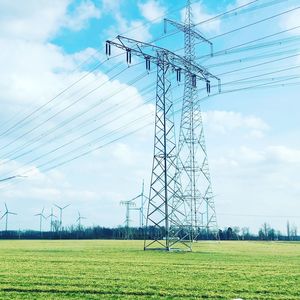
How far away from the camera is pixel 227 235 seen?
439ft

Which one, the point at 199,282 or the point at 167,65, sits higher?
the point at 167,65

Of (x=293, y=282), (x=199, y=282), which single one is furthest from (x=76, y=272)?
(x=293, y=282)

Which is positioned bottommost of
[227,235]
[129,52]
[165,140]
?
[227,235]

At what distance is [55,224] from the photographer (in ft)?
528

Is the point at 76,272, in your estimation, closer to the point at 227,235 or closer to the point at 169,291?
the point at 169,291

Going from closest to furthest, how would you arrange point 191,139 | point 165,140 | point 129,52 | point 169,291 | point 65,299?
point 65,299
point 169,291
point 129,52
point 165,140
point 191,139

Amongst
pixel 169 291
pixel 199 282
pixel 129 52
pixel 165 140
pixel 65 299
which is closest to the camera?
pixel 65 299

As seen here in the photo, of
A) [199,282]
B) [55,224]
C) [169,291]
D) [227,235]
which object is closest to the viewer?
[169,291]

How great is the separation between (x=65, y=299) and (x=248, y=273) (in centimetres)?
1007

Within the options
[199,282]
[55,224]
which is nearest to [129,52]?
[199,282]

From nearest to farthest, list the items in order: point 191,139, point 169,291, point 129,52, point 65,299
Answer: point 65,299, point 169,291, point 129,52, point 191,139

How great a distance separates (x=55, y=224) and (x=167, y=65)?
427ft

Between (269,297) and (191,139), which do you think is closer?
(269,297)

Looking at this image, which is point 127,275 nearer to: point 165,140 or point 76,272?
point 76,272
